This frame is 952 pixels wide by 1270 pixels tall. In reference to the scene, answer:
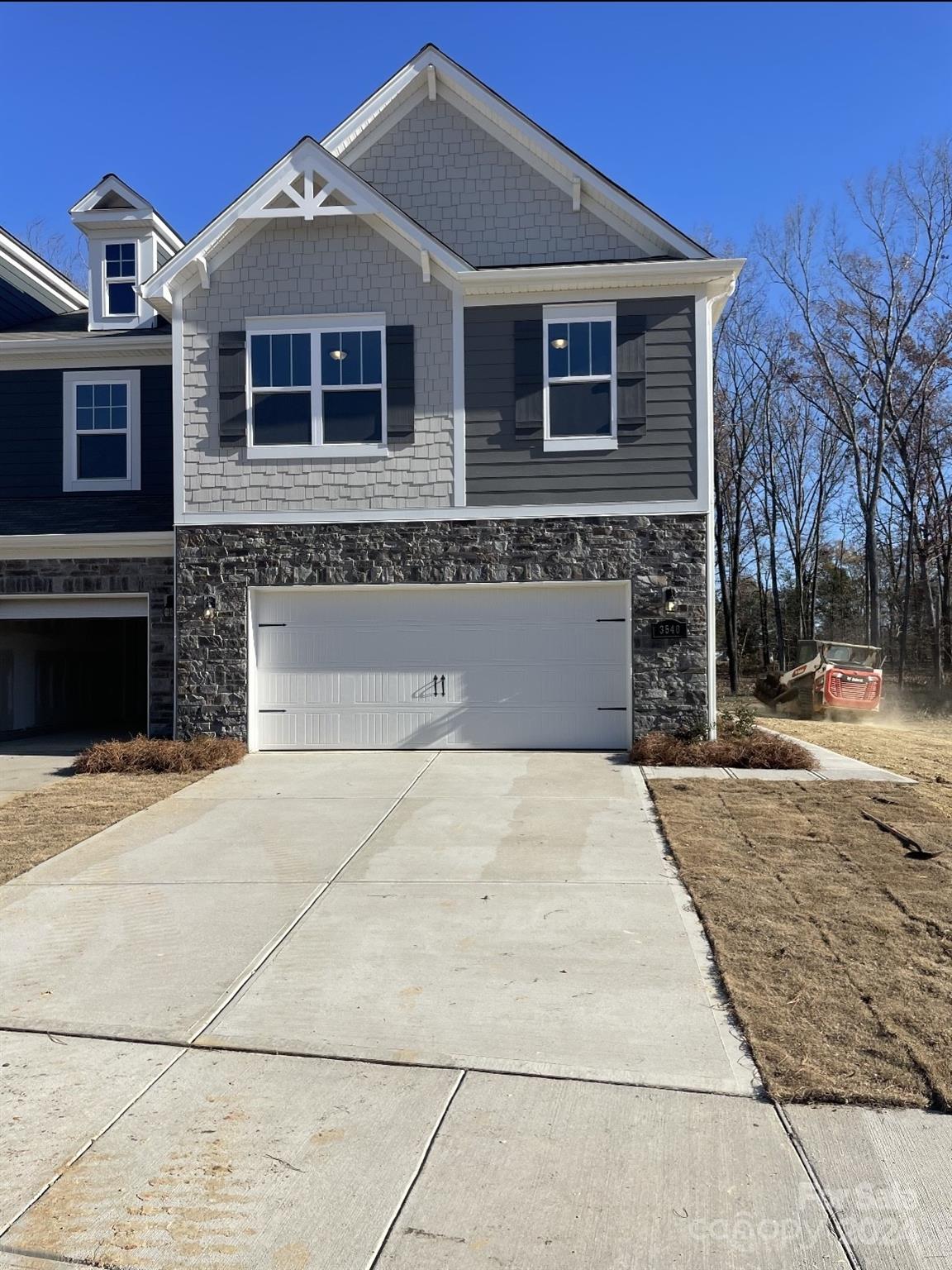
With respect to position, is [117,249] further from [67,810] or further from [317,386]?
[67,810]

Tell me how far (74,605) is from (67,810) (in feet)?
15.9

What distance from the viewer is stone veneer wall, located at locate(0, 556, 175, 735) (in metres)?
12.2

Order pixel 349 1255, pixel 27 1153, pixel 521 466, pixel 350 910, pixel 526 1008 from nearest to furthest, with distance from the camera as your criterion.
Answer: pixel 349 1255
pixel 27 1153
pixel 526 1008
pixel 350 910
pixel 521 466

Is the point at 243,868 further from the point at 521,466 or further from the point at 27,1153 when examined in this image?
the point at 521,466

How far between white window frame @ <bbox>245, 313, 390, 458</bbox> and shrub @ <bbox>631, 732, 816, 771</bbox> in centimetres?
485

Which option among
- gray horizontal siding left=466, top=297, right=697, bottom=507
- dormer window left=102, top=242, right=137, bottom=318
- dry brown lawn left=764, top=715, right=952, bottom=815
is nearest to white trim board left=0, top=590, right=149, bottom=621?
gray horizontal siding left=466, top=297, right=697, bottom=507

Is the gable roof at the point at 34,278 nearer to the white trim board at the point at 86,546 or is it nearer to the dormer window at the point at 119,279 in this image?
the dormer window at the point at 119,279

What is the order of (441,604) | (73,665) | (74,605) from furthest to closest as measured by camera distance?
1. (73,665)
2. (74,605)
3. (441,604)

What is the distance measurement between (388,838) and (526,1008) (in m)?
3.33

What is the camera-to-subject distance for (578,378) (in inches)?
451

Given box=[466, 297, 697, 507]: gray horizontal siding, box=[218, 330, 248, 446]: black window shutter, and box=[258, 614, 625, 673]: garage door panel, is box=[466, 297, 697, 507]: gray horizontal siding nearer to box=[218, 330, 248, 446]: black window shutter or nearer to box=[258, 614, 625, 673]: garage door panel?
box=[258, 614, 625, 673]: garage door panel

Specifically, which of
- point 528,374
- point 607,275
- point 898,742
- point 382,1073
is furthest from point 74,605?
point 898,742

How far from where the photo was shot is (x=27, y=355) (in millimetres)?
13352

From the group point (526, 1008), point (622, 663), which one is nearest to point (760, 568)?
point (622, 663)
